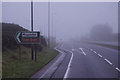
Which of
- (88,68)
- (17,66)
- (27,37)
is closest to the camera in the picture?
(88,68)

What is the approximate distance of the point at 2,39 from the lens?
66.6 ft

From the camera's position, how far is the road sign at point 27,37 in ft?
58.0

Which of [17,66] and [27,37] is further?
[27,37]

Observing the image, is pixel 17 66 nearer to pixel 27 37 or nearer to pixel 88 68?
pixel 27 37

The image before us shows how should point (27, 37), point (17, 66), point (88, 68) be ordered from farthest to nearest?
point (27, 37) → point (17, 66) → point (88, 68)

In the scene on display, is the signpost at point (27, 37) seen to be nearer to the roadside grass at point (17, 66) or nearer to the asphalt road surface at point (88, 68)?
the roadside grass at point (17, 66)

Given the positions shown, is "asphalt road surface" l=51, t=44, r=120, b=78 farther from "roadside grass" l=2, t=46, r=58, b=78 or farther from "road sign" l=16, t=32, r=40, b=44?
"road sign" l=16, t=32, r=40, b=44

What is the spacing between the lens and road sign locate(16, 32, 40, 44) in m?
17.7

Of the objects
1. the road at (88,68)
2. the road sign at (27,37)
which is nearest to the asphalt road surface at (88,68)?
the road at (88,68)

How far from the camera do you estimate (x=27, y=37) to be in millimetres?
18141

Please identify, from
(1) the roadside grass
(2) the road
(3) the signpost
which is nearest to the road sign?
(3) the signpost

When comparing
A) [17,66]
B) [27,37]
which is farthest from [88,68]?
[27,37]

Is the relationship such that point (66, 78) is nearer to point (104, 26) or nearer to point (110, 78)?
point (110, 78)

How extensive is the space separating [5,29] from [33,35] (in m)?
6.26
